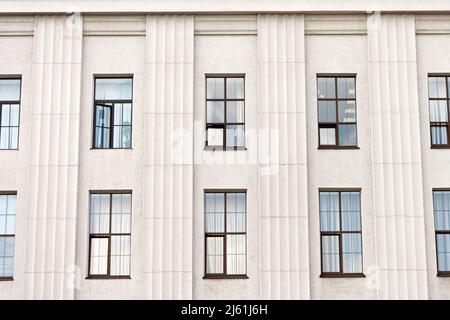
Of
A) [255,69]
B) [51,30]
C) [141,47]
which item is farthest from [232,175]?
[51,30]

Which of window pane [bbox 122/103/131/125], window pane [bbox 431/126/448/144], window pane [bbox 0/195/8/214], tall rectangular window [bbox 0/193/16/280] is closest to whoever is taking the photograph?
tall rectangular window [bbox 0/193/16/280]

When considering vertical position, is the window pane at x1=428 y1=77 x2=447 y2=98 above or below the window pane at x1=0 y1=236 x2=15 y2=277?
above

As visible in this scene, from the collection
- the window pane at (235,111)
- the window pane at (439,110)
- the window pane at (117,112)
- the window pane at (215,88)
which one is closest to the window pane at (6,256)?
the window pane at (117,112)

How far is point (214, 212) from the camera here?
21.1 m

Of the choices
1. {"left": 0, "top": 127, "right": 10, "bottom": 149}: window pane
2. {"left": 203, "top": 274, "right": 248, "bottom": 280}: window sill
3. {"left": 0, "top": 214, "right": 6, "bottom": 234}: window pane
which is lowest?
{"left": 203, "top": 274, "right": 248, "bottom": 280}: window sill

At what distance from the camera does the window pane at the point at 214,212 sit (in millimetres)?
21016

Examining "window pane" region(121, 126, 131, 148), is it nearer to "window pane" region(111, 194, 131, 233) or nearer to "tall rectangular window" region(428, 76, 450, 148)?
"window pane" region(111, 194, 131, 233)

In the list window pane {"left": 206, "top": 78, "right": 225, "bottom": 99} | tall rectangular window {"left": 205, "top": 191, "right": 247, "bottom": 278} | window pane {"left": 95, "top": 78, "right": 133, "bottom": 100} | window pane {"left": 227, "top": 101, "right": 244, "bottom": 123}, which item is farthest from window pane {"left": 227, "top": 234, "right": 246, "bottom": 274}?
window pane {"left": 95, "top": 78, "right": 133, "bottom": 100}

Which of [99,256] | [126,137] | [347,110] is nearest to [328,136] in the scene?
[347,110]

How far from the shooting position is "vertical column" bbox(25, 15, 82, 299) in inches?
805

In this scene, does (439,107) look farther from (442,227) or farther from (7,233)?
(7,233)

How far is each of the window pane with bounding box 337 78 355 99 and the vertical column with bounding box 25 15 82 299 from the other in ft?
25.2
